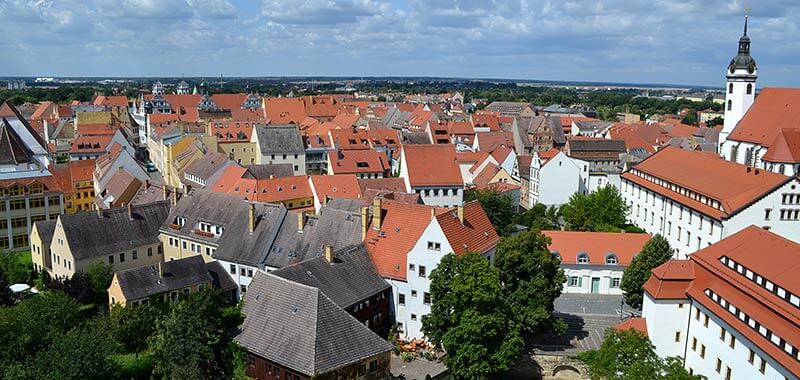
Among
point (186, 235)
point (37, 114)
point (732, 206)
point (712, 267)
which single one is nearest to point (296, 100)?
point (37, 114)

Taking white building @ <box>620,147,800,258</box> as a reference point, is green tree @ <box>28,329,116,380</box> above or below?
below

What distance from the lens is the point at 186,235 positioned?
59094 millimetres

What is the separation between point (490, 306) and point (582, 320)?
643 inches

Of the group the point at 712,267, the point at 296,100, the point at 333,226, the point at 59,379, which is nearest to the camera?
Result: the point at 59,379

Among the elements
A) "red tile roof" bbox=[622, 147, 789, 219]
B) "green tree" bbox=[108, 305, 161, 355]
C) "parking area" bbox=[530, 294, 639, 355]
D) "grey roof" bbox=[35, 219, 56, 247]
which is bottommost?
"parking area" bbox=[530, 294, 639, 355]

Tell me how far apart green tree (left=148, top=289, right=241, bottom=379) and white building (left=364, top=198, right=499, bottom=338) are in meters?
13.0

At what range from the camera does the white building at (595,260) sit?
58375mm

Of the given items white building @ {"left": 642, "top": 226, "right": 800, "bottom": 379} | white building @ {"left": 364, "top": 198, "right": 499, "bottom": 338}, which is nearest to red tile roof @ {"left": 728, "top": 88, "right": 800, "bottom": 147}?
white building @ {"left": 642, "top": 226, "right": 800, "bottom": 379}

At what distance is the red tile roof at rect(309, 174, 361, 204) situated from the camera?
241 feet

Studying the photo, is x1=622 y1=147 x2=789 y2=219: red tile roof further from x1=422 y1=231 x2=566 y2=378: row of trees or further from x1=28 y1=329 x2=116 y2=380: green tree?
x1=28 y1=329 x2=116 y2=380: green tree

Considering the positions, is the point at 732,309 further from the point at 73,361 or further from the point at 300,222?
the point at 73,361

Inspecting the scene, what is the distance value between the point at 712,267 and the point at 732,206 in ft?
55.5

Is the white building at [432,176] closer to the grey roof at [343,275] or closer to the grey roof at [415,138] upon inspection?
the grey roof at [343,275]

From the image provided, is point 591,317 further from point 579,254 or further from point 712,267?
point 712,267
